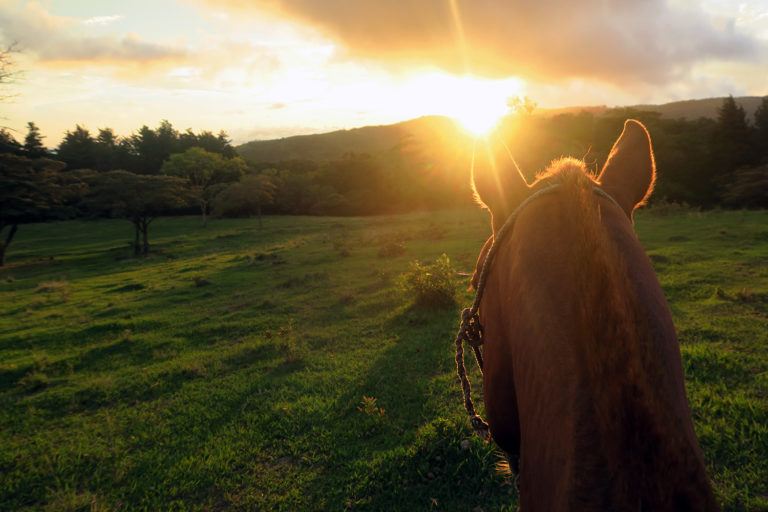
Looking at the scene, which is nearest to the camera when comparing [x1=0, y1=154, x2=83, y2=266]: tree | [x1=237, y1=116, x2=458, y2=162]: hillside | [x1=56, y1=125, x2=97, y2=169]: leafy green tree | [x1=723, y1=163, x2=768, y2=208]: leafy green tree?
[x1=0, y1=154, x2=83, y2=266]: tree

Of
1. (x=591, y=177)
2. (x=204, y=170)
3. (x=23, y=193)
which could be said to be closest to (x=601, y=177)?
(x=591, y=177)

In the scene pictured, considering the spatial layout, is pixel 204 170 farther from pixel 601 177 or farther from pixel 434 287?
pixel 601 177

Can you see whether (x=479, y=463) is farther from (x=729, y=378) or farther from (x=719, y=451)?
(x=729, y=378)

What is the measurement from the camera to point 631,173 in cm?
146

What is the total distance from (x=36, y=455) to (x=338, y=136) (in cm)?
13875

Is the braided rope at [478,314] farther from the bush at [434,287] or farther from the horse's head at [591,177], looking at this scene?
the bush at [434,287]

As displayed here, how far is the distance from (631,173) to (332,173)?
54761 millimetres

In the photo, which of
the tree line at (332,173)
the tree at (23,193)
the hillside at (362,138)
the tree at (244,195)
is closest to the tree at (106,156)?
the tree line at (332,173)

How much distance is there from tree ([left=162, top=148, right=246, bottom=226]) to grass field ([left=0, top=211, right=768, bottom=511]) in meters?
35.2

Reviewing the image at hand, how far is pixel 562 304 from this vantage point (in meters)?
1.00

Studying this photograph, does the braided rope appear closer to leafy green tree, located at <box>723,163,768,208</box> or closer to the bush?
the bush

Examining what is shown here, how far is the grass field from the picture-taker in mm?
4074

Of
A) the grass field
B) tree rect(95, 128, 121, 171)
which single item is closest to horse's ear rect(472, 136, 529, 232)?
the grass field

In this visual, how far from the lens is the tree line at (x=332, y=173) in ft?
87.2
